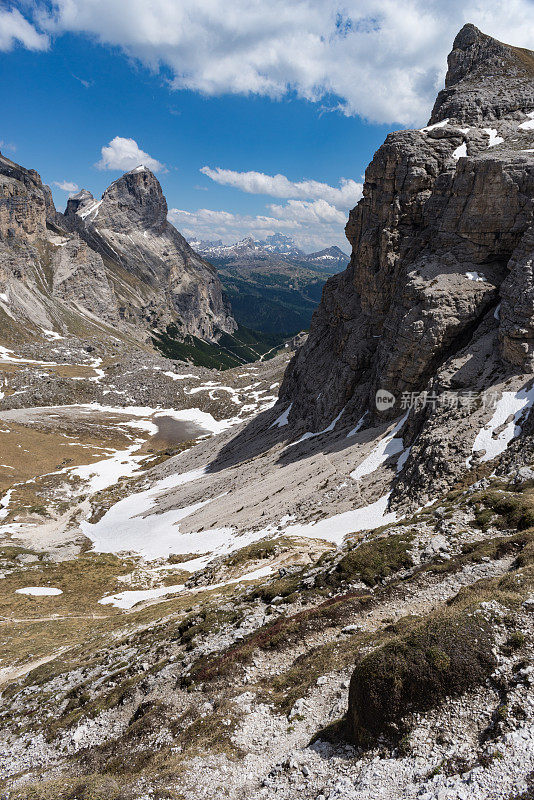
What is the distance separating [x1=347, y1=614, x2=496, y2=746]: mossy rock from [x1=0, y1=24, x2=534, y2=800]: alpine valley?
2.2 inches

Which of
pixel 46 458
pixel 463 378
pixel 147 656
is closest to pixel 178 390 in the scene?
pixel 46 458

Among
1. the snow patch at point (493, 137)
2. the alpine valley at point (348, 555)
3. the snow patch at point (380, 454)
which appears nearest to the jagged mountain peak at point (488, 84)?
the alpine valley at point (348, 555)

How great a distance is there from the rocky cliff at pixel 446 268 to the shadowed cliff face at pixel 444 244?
0.49 feet

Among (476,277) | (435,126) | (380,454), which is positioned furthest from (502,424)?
(435,126)

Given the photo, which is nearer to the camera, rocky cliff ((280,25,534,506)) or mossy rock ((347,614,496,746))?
mossy rock ((347,614,496,746))

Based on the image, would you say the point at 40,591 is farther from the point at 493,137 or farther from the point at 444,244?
the point at 493,137

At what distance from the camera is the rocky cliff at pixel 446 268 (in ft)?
130

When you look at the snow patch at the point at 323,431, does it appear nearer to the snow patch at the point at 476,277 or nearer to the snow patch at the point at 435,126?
the snow patch at the point at 476,277

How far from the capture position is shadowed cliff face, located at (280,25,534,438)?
150ft

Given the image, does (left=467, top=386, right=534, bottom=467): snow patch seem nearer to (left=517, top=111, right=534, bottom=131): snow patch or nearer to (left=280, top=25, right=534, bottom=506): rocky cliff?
(left=280, top=25, right=534, bottom=506): rocky cliff

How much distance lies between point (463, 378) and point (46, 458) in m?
99.4

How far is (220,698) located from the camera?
1611 cm

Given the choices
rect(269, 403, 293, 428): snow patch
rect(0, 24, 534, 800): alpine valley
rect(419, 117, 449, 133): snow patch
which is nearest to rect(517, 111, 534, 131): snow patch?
rect(0, 24, 534, 800): alpine valley

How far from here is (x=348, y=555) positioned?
2248 centimetres
